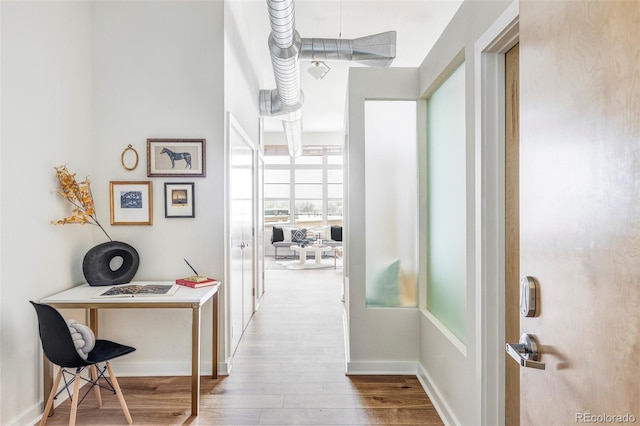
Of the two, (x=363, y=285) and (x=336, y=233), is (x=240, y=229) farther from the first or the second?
(x=336, y=233)

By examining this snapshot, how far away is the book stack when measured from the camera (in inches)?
101

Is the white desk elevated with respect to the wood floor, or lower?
elevated

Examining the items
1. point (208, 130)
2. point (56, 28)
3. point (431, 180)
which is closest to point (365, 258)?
point (431, 180)

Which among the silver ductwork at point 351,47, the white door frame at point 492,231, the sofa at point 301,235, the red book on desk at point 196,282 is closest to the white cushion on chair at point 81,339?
the red book on desk at point 196,282

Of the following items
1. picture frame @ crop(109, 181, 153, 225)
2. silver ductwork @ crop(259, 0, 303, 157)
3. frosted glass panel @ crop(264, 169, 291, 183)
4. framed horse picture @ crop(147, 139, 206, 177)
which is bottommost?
picture frame @ crop(109, 181, 153, 225)

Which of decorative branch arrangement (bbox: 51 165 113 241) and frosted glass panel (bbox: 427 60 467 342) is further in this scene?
decorative branch arrangement (bbox: 51 165 113 241)

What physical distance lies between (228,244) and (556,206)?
248 centimetres

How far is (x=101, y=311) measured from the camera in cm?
278

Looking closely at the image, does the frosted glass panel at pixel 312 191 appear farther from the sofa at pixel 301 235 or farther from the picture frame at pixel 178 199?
the picture frame at pixel 178 199

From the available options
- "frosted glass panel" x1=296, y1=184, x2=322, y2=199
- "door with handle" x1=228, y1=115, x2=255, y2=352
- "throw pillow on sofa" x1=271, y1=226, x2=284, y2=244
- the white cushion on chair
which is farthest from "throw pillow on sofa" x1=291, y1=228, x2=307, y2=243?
the white cushion on chair

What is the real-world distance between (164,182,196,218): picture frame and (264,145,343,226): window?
695cm

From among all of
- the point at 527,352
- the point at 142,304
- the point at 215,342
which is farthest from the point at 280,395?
the point at 527,352

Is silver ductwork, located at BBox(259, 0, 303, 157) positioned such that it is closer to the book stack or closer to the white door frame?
the white door frame

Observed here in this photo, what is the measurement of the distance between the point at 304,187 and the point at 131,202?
23.4ft
